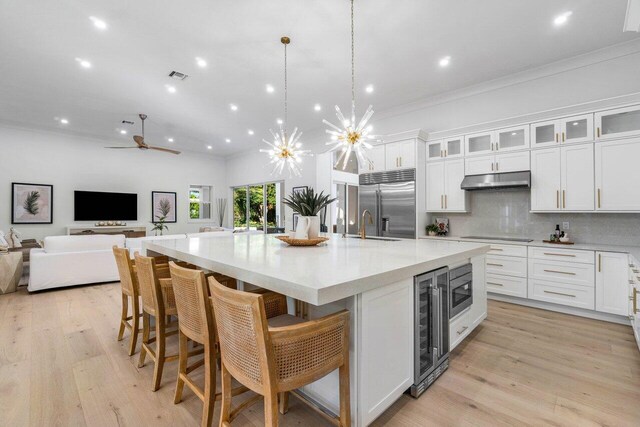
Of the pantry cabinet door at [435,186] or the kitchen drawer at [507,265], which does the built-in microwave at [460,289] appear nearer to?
the kitchen drawer at [507,265]

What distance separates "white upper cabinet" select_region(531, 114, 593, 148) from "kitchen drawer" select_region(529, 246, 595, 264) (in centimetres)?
132

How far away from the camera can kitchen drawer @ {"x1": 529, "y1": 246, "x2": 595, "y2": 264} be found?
3287 mm

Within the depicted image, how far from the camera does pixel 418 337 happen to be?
1.88 meters

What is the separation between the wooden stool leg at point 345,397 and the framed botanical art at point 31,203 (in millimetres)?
8819

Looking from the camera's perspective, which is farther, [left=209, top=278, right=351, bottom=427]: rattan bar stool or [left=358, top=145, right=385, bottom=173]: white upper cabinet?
[left=358, top=145, right=385, bottom=173]: white upper cabinet

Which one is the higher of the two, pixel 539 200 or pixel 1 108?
pixel 1 108

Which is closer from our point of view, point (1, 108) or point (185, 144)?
point (1, 108)

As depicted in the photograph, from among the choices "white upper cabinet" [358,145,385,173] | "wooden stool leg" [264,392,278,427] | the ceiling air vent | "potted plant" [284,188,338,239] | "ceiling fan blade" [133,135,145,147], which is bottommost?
"wooden stool leg" [264,392,278,427]

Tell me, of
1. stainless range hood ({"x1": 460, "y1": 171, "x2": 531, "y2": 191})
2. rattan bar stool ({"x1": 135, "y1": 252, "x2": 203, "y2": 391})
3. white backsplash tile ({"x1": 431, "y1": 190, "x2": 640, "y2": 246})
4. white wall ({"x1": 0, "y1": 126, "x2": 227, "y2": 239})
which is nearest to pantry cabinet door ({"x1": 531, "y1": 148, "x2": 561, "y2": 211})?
stainless range hood ({"x1": 460, "y1": 171, "x2": 531, "y2": 191})

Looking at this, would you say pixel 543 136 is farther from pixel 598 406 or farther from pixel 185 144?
pixel 185 144

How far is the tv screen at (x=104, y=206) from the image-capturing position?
751 cm

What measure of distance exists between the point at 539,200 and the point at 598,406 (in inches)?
104

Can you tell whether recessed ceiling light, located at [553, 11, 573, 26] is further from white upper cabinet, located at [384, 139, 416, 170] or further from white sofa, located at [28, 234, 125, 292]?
white sofa, located at [28, 234, 125, 292]

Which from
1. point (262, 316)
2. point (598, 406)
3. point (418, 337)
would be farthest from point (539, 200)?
point (262, 316)
